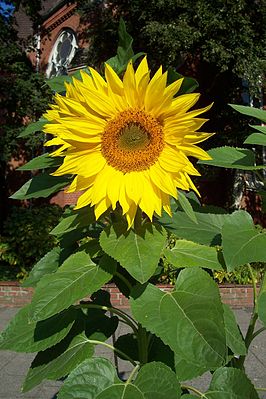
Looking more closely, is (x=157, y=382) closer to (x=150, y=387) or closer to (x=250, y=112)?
(x=150, y=387)

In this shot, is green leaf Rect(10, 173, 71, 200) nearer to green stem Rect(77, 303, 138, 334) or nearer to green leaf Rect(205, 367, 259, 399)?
green stem Rect(77, 303, 138, 334)

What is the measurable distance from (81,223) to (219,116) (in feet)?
44.0

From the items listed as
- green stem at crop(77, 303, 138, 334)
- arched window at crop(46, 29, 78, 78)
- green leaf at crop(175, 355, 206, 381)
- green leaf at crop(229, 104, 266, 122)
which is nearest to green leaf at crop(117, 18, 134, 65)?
green leaf at crop(229, 104, 266, 122)

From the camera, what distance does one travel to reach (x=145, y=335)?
1.35m

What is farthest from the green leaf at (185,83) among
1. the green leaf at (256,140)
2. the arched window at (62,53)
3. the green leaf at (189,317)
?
the arched window at (62,53)

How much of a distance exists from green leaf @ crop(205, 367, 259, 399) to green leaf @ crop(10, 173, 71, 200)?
2.24ft

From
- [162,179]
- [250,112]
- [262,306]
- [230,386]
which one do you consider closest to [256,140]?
[250,112]

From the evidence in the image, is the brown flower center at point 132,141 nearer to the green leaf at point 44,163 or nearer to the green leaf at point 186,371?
the green leaf at point 44,163

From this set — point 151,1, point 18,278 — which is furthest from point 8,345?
point 151,1

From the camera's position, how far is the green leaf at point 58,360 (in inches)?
48.1

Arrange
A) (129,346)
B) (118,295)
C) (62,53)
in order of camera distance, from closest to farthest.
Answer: (129,346) → (118,295) → (62,53)

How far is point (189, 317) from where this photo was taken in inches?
43.6

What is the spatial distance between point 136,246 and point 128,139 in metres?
0.30

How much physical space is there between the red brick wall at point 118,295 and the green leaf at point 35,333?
5.98 m
